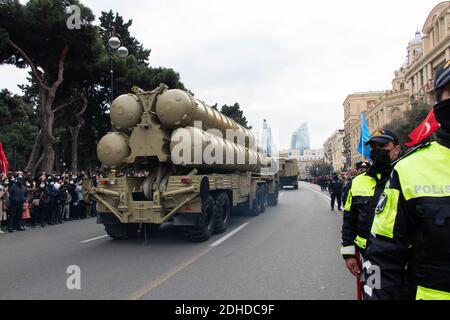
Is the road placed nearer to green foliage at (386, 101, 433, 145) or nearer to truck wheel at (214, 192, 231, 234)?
truck wheel at (214, 192, 231, 234)

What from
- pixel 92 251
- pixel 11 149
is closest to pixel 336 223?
pixel 92 251

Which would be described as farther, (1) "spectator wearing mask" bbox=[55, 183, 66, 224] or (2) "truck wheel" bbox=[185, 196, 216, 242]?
(1) "spectator wearing mask" bbox=[55, 183, 66, 224]

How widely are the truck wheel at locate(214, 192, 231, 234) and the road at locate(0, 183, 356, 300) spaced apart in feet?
0.85

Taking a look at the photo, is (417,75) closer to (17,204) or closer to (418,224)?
(17,204)

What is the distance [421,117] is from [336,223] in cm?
1930

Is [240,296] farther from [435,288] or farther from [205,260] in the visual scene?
[435,288]

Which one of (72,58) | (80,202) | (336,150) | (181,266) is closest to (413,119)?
(72,58)

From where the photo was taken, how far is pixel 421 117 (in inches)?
1093

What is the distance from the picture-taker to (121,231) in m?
9.29

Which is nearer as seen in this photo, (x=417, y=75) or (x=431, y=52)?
(x=431, y=52)

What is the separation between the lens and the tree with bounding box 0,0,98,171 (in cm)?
2006

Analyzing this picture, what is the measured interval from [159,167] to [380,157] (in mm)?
6318

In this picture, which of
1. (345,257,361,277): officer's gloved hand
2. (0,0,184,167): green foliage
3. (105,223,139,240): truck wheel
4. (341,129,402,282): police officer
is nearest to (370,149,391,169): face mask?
(341,129,402,282): police officer

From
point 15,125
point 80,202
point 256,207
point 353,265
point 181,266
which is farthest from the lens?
point 15,125
